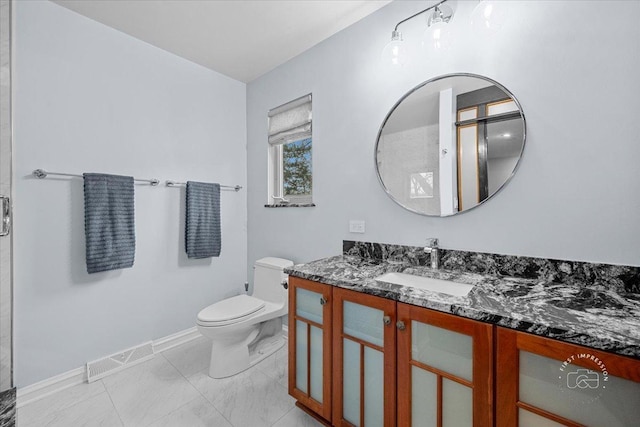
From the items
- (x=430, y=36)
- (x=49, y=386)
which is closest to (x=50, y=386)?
(x=49, y=386)

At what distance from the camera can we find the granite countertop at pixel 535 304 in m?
0.72

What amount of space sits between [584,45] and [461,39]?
21.0 inches

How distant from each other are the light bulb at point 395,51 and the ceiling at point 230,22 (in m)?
0.34

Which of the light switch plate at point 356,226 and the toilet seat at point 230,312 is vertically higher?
the light switch plate at point 356,226

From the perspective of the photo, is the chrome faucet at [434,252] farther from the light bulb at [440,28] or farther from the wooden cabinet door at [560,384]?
the light bulb at [440,28]

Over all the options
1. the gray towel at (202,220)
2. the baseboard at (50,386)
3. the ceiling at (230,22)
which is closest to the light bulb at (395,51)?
the ceiling at (230,22)

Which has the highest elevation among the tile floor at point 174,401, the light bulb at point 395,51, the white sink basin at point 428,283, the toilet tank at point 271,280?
the light bulb at point 395,51

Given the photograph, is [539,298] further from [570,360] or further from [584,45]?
[584,45]

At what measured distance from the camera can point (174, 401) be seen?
5.28 ft

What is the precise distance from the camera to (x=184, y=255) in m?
2.35

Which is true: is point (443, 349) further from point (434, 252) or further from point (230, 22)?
point (230, 22)

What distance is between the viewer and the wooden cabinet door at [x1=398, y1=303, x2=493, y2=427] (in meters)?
0.87

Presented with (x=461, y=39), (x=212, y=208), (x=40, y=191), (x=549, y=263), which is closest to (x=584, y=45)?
→ (x=461, y=39)

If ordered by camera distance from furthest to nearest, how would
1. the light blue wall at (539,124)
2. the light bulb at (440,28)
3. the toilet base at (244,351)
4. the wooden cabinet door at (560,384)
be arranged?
the toilet base at (244,351)
the light bulb at (440,28)
the light blue wall at (539,124)
the wooden cabinet door at (560,384)
